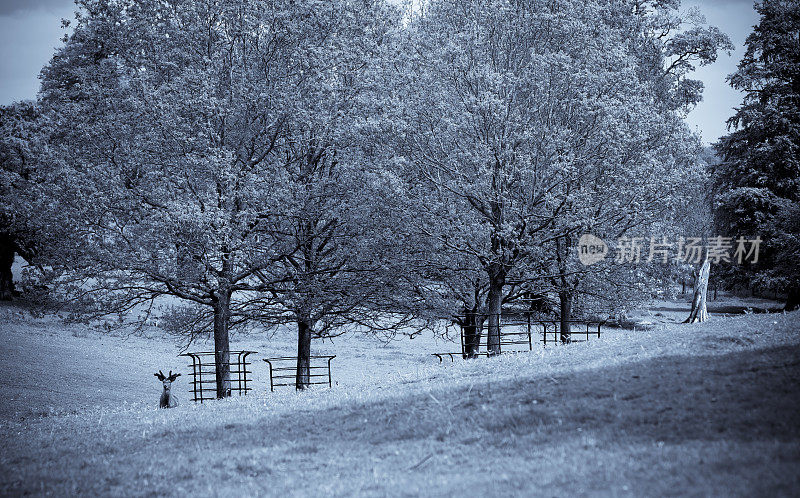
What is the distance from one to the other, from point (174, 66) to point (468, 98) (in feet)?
28.1

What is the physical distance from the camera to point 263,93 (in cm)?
1784

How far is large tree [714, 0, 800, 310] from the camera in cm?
3191

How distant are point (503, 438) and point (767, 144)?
30.4 meters

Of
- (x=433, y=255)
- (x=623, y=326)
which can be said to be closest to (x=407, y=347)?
(x=623, y=326)

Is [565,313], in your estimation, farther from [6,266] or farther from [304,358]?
[6,266]

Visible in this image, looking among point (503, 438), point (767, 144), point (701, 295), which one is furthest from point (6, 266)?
point (767, 144)

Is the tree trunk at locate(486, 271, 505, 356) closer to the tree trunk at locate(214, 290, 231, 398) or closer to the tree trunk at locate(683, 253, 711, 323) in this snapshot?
the tree trunk at locate(683, 253, 711, 323)

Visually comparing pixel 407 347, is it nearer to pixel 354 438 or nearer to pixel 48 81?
pixel 48 81

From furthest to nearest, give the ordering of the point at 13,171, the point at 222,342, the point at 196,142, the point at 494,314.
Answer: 1. the point at 13,171
2. the point at 494,314
3. the point at 222,342
4. the point at 196,142

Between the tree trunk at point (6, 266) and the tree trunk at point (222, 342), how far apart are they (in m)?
26.9

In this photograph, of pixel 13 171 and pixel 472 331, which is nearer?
pixel 472 331

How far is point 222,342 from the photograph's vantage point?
62.1ft

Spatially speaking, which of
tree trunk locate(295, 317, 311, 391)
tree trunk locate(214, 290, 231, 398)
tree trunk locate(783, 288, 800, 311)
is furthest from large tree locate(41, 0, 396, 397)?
tree trunk locate(783, 288, 800, 311)

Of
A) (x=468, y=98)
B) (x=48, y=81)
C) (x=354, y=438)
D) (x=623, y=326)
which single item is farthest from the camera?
(x=623, y=326)
